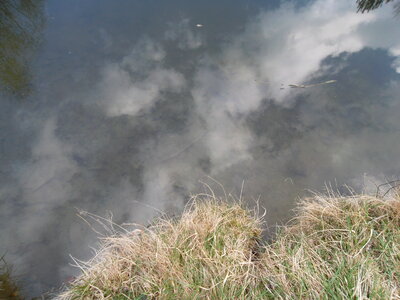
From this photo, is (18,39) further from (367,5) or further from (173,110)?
(367,5)

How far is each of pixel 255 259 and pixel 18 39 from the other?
4.45m

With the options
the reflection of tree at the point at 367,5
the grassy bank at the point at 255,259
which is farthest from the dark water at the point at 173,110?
the grassy bank at the point at 255,259

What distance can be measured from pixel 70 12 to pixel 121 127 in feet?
9.13

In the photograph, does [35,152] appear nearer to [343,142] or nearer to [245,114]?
[245,114]

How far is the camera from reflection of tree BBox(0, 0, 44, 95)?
4.16 meters

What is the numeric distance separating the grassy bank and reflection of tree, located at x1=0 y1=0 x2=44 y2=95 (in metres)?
2.71

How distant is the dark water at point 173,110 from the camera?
303 centimetres

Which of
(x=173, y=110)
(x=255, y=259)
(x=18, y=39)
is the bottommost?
(x=255, y=259)

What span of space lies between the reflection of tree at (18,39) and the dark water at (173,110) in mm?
23

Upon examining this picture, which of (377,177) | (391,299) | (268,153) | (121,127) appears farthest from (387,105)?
(121,127)

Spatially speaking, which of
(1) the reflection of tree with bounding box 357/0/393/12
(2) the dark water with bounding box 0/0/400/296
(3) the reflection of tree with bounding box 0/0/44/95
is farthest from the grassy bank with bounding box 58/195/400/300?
(1) the reflection of tree with bounding box 357/0/393/12

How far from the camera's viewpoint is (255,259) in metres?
2.51

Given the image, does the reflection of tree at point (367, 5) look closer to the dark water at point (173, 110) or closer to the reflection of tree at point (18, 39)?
the dark water at point (173, 110)

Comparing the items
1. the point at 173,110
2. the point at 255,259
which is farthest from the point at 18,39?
the point at 255,259
